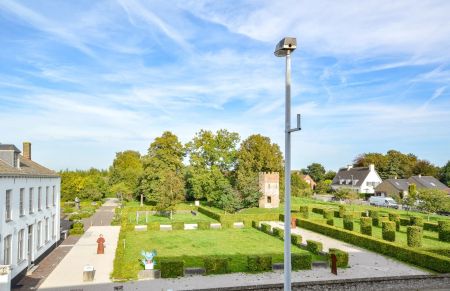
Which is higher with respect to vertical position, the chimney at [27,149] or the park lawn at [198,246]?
the chimney at [27,149]

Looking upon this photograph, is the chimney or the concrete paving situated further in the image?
the chimney

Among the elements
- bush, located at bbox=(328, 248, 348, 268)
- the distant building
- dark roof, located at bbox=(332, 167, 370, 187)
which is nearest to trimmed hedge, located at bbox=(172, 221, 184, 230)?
bush, located at bbox=(328, 248, 348, 268)

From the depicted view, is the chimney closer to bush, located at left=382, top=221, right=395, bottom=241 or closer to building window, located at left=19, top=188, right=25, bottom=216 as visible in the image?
building window, located at left=19, top=188, right=25, bottom=216

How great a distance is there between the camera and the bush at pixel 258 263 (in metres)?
21.6

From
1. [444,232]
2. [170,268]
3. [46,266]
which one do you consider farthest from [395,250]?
[46,266]

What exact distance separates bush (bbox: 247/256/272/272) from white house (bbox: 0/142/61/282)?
41.7ft

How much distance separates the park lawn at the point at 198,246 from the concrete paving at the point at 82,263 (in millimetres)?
980

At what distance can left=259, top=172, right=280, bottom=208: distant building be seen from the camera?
55.7 meters

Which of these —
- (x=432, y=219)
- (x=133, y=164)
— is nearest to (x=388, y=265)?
(x=432, y=219)

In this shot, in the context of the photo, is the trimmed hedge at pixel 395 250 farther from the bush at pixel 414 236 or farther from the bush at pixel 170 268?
the bush at pixel 170 268

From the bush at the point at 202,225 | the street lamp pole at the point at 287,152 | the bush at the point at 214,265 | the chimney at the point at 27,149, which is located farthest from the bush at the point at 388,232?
the chimney at the point at 27,149

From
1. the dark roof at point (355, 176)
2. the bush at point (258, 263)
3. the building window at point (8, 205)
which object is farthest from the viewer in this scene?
the dark roof at point (355, 176)

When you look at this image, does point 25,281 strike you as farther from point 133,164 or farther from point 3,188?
point 133,164

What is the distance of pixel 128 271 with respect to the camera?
21.0 metres
